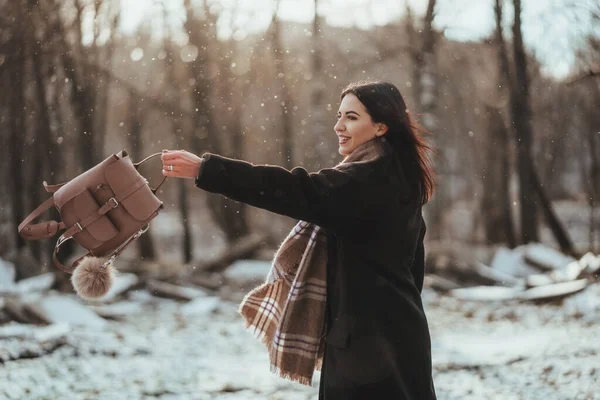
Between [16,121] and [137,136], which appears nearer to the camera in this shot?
[16,121]

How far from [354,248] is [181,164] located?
71cm

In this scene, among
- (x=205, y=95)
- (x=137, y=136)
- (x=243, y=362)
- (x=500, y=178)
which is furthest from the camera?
(x=500, y=178)

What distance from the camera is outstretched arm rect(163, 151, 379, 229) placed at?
222 cm

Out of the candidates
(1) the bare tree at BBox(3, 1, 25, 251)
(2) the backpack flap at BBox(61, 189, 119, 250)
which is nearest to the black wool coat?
(2) the backpack flap at BBox(61, 189, 119, 250)

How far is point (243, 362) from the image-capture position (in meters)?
6.91

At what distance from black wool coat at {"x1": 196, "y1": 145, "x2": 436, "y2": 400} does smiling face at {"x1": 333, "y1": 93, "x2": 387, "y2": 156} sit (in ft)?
0.42

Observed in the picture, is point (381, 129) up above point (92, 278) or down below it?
above

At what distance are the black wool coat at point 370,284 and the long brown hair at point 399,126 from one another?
0.08 m

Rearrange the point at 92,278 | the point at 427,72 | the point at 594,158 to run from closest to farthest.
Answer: the point at 92,278
the point at 594,158
the point at 427,72

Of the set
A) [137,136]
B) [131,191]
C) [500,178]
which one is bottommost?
[500,178]

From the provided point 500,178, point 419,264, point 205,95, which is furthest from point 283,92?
point 419,264

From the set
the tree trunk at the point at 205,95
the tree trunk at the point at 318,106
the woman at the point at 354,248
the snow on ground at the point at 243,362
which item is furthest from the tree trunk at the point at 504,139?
the woman at the point at 354,248

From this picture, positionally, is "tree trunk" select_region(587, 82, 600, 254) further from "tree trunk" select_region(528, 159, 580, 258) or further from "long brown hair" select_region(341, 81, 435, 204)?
"long brown hair" select_region(341, 81, 435, 204)

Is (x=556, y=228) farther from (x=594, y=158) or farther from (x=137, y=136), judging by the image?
(x=137, y=136)
